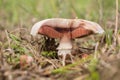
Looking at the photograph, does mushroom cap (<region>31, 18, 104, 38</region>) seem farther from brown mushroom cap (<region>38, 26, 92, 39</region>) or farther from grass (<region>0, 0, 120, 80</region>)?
grass (<region>0, 0, 120, 80</region>)

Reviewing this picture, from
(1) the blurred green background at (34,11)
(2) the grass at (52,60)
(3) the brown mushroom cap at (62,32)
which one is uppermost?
(1) the blurred green background at (34,11)

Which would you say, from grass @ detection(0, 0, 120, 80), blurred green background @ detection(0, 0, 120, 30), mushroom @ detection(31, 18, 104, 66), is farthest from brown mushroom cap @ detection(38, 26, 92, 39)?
blurred green background @ detection(0, 0, 120, 30)

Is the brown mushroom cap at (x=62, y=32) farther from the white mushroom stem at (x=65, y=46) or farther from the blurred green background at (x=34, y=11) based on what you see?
the blurred green background at (x=34, y=11)

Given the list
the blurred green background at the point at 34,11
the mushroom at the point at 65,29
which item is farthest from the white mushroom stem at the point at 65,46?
the blurred green background at the point at 34,11

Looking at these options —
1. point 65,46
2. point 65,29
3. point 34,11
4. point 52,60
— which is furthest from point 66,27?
point 34,11

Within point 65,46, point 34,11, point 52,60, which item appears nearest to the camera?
point 52,60

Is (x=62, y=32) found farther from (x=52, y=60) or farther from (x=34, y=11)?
(x=34, y=11)

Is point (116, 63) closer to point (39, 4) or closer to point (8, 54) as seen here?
point (8, 54)
